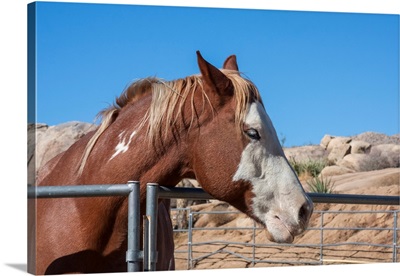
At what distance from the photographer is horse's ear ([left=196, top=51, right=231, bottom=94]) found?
3.14 m

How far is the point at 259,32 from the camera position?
6.71 metres

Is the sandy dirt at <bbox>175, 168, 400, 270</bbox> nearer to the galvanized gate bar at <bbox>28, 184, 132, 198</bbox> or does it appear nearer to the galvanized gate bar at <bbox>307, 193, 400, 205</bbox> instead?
the galvanized gate bar at <bbox>307, 193, 400, 205</bbox>

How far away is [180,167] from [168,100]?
0.87 ft

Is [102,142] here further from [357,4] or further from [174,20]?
[174,20]

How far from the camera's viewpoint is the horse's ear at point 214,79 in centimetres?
314

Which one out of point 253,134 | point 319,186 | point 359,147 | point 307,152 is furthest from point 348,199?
point 307,152

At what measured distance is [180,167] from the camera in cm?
313

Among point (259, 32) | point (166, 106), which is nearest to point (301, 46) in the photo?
point (259, 32)

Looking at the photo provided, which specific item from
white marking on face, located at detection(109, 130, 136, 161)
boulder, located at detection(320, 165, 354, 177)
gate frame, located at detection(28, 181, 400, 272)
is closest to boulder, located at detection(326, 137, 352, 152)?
boulder, located at detection(320, 165, 354, 177)

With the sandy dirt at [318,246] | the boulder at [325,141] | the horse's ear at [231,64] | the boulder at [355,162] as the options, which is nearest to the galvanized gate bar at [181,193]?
the horse's ear at [231,64]

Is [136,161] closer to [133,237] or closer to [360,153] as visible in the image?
[133,237]

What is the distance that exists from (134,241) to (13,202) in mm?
661

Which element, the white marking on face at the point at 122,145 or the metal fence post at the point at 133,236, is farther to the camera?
the white marking on face at the point at 122,145

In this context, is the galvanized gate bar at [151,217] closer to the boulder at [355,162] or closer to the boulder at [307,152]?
the boulder at [307,152]
